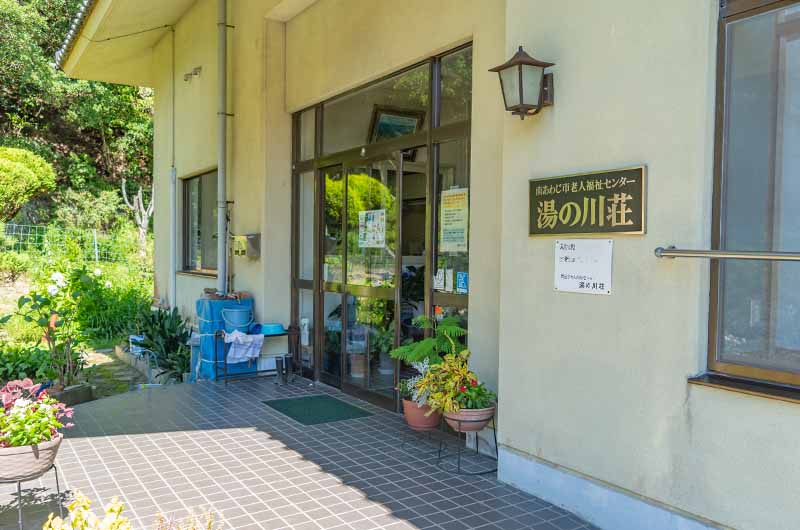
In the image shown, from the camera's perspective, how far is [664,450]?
303cm

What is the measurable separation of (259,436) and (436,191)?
8.03 feet

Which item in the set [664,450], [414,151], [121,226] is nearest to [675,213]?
[664,450]

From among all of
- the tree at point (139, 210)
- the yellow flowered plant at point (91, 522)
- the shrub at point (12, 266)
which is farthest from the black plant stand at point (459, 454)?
the tree at point (139, 210)

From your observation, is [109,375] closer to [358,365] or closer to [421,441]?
[358,365]

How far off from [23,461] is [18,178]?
1556 cm

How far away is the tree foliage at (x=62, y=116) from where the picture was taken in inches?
715

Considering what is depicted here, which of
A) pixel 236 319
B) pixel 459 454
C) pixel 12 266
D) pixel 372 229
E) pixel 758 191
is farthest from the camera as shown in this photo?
pixel 12 266

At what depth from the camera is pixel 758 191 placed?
2852mm

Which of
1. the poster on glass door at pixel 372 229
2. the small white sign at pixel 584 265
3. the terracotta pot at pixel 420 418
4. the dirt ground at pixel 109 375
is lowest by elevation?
the dirt ground at pixel 109 375

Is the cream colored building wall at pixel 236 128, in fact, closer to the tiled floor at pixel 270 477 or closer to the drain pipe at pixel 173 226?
the drain pipe at pixel 173 226

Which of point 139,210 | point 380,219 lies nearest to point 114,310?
point 380,219

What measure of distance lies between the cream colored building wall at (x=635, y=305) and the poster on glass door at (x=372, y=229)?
87.7 inches

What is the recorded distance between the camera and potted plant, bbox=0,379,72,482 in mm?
3174

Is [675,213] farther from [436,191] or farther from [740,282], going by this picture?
[436,191]
